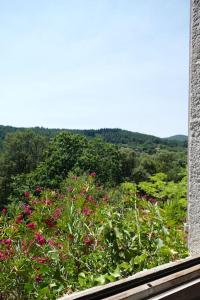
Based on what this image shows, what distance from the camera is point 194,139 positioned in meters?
1.48

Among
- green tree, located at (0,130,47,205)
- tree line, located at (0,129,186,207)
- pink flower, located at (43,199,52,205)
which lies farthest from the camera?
green tree, located at (0,130,47,205)

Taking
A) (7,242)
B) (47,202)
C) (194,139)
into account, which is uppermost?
(194,139)

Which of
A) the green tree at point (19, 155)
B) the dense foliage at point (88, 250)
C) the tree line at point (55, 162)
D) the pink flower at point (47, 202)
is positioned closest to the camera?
the dense foliage at point (88, 250)

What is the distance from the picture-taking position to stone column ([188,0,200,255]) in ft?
4.81

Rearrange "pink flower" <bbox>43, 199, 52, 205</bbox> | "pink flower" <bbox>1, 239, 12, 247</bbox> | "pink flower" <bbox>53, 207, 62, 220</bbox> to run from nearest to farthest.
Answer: "pink flower" <bbox>1, 239, 12, 247</bbox>, "pink flower" <bbox>53, 207, 62, 220</bbox>, "pink flower" <bbox>43, 199, 52, 205</bbox>

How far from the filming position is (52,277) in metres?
2.29

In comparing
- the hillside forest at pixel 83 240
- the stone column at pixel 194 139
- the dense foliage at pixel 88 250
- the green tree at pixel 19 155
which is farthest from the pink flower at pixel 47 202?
the green tree at pixel 19 155

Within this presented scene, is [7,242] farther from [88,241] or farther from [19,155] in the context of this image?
[19,155]

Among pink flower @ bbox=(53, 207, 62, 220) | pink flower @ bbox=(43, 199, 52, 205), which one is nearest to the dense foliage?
pink flower @ bbox=(53, 207, 62, 220)

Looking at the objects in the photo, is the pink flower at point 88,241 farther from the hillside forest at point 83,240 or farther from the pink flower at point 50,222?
the pink flower at point 50,222

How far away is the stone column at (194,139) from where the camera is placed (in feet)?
4.81

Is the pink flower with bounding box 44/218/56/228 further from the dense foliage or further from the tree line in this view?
the tree line

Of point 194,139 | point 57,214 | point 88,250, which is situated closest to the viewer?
point 194,139

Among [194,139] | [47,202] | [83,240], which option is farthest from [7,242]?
[194,139]
